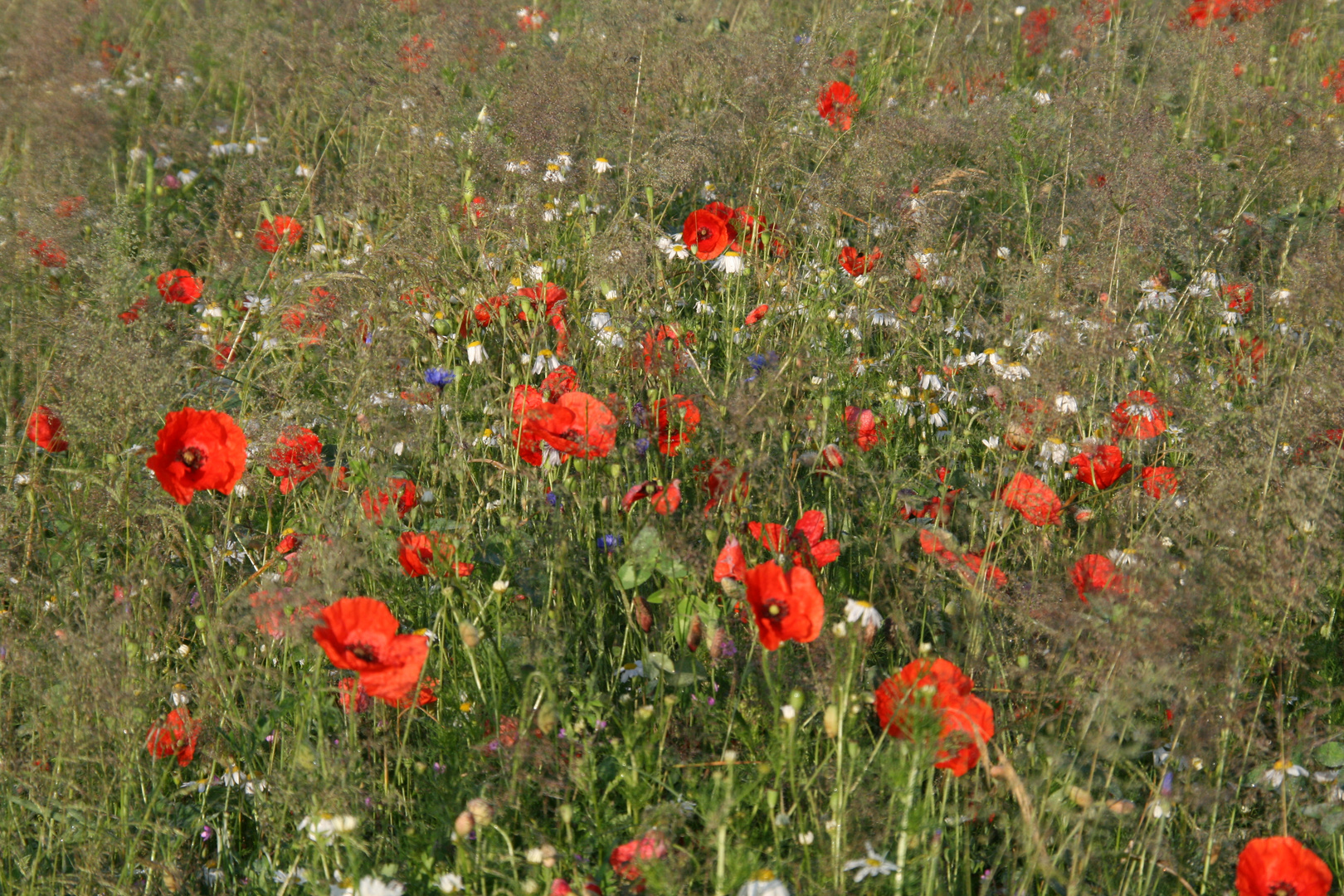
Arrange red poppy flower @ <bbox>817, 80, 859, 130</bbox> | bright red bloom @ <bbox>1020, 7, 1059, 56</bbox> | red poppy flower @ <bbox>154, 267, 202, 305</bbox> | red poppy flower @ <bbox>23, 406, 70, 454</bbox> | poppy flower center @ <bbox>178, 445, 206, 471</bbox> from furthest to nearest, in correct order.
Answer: bright red bloom @ <bbox>1020, 7, 1059, 56</bbox>, red poppy flower @ <bbox>817, 80, 859, 130</bbox>, red poppy flower @ <bbox>154, 267, 202, 305</bbox>, red poppy flower @ <bbox>23, 406, 70, 454</bbox>, poppy flower center @ <bbox>178, 445, 206, 471</bbox>

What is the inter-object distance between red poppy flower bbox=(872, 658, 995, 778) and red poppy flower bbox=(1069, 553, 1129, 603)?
27 cm

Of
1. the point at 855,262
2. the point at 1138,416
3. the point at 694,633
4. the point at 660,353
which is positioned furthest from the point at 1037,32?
the point at 694,633

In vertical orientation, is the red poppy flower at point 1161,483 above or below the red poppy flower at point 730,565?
above

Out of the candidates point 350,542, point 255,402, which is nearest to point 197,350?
point 255,402

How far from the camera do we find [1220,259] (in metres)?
2.85

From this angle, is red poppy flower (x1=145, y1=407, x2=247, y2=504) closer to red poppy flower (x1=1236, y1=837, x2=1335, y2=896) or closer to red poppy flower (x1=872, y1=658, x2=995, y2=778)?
red poppy flower (x1=872, y1=658, x2=995, y2=778)

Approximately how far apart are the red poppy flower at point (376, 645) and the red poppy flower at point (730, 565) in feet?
1.45

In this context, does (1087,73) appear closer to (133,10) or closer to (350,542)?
(350,542)

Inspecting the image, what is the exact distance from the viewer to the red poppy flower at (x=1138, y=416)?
80.8 inches

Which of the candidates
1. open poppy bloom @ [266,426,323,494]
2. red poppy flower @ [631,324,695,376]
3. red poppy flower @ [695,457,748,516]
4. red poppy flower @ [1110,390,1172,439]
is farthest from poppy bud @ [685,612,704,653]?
red poppy flower @ [1110,390,1172,439]

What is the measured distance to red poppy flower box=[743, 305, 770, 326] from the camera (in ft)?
8.13

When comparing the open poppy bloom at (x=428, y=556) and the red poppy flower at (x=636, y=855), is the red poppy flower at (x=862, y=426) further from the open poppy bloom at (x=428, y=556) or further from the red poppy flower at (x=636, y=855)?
the red poppy flower at (x=636, y=855)

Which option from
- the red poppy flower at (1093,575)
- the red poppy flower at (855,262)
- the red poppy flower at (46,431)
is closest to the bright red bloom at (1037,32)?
the red poppy flower at (855,262)

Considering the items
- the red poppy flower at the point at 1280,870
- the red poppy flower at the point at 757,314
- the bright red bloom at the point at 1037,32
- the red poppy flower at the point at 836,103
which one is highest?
the bright red bloom at the point at 1037,32
